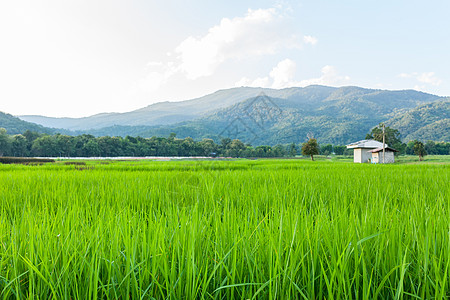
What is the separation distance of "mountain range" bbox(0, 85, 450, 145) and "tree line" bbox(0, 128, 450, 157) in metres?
19.8

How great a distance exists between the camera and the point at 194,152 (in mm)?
57094

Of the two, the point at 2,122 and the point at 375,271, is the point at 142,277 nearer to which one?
the point at 375,271

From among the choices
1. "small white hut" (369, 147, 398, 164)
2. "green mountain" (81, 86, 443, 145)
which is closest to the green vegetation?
"green mountain" (81, 86, 443, 145)

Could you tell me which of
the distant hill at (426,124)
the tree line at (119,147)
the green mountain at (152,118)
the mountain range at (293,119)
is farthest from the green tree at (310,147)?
the green mountain at (152,118)

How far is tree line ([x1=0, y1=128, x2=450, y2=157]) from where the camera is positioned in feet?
152

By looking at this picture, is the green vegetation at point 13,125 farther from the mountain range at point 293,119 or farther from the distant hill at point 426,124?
the distant hill at point 426,124

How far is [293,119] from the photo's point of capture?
387 ft

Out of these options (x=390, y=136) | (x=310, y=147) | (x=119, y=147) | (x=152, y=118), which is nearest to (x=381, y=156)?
(x=310, y=147)

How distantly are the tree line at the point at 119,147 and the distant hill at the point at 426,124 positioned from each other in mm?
20651

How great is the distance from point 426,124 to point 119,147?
107m

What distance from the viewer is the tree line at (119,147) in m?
46.3

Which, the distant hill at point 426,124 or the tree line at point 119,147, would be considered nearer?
the tree line at point 119,147

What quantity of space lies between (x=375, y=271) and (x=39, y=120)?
787ft

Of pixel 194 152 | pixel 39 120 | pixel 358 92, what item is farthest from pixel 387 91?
pixel 39 120
